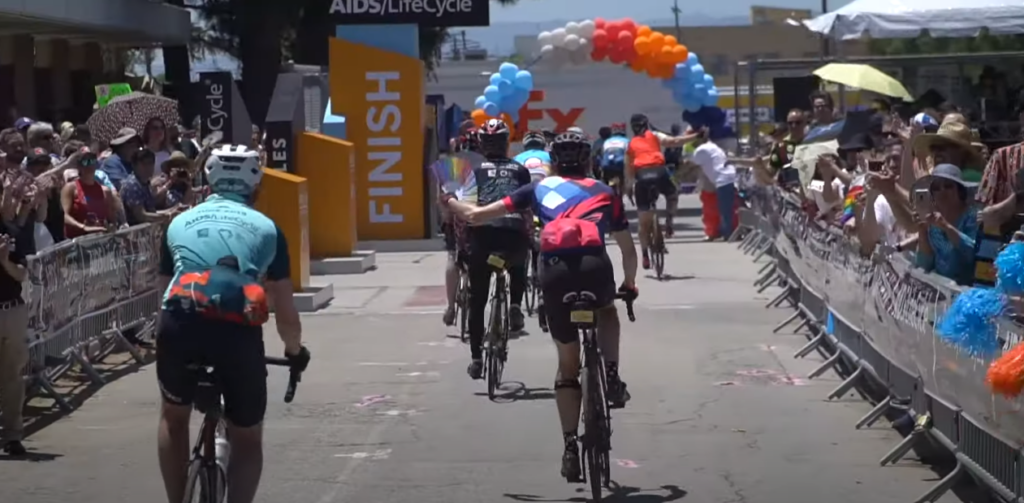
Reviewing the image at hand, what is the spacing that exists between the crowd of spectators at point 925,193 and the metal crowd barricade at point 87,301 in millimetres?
5573

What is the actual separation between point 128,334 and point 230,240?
26.0 feet

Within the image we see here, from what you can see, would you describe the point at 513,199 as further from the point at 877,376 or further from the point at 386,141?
the point at 386,141

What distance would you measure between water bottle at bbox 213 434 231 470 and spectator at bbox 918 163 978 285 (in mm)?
4174

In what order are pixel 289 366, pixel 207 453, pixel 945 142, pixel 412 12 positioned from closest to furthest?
pixel 207 453, pixel 289 366, pixel 945 142, pixel 412 12

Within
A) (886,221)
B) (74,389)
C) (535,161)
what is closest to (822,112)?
(535,161)

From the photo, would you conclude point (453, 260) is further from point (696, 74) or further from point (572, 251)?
point (696, 74)

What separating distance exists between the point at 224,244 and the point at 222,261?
0.25 ft

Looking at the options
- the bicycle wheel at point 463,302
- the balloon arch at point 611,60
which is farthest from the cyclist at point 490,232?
the balloon arch at point 611,60

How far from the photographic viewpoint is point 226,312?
6332mm

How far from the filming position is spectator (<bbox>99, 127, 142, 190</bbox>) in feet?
48.2

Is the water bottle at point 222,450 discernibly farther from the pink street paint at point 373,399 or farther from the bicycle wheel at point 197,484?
the pink street paint at point 373,399

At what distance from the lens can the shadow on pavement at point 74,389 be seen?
36.1 ft

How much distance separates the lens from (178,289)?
6.39 metres

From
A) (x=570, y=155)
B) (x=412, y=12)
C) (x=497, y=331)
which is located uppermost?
(x=412, y=12)
